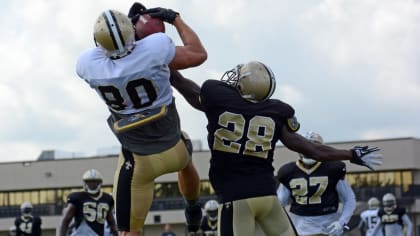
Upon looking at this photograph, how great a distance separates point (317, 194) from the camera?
36.6 feet

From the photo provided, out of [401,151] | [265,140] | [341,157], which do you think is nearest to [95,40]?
[265,140]

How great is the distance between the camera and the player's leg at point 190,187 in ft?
26.0

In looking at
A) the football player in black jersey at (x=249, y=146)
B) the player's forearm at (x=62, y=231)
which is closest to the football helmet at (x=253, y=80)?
the football player in black jersey at (x=249, y=146)

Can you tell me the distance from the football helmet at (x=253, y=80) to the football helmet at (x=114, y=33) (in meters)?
1.06

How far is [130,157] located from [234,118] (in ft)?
3.01

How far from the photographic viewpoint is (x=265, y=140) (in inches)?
306

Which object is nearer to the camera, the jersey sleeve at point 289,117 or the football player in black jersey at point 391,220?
the jersey sleeve at point 289,117

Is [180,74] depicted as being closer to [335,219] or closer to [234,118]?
[234,118]

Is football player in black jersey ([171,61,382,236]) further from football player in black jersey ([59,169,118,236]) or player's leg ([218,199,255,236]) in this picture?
football player in black jersey ([59,169,118,236])

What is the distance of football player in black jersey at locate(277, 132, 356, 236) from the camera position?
11141 millimetres

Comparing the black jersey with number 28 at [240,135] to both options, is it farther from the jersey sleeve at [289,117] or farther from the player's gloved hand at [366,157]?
the player's gloved hand at [366,157]

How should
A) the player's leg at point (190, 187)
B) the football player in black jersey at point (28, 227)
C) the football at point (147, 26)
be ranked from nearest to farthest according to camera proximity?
the football at point (147, 26)
the player's leg at point (190, 187)
the football player in black jersey at point (28, 227)

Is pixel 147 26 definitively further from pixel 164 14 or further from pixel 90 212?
pixel 90 212

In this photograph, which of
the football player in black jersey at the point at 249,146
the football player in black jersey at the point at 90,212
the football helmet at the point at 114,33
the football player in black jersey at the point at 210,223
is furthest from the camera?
the football player in black jersey at the point at 210,223
